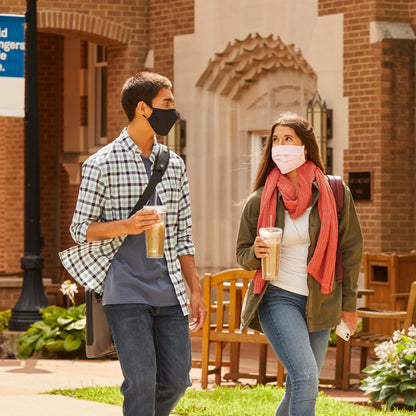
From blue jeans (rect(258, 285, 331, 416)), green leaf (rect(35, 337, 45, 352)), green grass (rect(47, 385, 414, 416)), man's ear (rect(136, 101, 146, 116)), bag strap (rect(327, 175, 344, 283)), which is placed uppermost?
man's ear (rect(136, 101, 146, 116))

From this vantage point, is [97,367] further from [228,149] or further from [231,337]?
[228,149]

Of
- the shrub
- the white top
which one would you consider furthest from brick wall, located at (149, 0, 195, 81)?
the white top

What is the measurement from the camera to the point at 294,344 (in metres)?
5.00

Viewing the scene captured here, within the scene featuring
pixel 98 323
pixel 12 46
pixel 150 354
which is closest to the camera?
pixel 150 354

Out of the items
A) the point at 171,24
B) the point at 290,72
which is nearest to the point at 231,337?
the point at 290,72

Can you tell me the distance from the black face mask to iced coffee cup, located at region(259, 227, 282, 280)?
652 mm

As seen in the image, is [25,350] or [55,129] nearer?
[25,350]

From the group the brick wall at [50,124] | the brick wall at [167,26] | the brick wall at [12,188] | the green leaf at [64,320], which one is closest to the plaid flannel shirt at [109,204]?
the green leaf at [64,320]

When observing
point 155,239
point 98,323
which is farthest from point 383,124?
point 155,239

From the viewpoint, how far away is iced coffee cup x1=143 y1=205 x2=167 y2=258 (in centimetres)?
446

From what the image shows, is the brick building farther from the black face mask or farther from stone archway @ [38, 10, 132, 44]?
the black face mask

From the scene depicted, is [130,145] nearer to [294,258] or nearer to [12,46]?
[294,258]

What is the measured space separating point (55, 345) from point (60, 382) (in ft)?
6.37

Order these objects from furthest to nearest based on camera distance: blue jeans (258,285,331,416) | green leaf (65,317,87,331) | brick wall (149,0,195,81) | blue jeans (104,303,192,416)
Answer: brick wall (149,0,195,81), green leaf (65,317,87,331), blue jeans (258,285,331,416), blue jeans (104,303,192,416)
